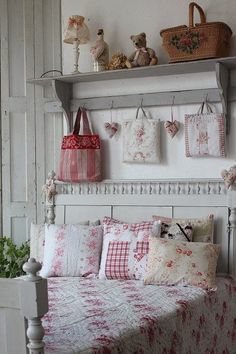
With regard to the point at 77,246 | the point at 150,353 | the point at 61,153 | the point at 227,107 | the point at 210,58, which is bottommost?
the point at 150,353

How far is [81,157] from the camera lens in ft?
12.3

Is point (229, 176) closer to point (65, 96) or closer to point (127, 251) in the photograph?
point (127, 251)

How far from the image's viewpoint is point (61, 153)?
3820 mm

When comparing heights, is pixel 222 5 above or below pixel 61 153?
above

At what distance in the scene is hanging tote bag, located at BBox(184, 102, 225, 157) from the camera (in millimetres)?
3432

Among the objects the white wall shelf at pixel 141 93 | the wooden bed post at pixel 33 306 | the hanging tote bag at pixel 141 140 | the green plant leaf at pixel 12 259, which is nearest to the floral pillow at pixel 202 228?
the hanging tote bag at pixel 141 140

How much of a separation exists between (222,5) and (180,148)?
33.4 inches

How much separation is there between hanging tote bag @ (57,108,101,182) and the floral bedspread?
2.33 feet

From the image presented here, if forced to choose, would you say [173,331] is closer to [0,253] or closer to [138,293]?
[138,293]

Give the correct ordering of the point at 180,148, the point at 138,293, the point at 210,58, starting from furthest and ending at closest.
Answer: the point at 180,148, the point at 210,58, the point at 138,293

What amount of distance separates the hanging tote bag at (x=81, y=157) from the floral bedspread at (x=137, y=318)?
71 cm

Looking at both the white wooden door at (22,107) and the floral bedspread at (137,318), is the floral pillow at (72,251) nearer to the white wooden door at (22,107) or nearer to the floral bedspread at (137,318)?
the floral bedspread at (137,318)

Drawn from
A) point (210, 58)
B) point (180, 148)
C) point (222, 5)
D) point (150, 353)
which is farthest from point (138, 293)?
point (222, 5)

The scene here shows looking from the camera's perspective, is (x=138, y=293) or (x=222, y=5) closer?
(x=138, y=293)
